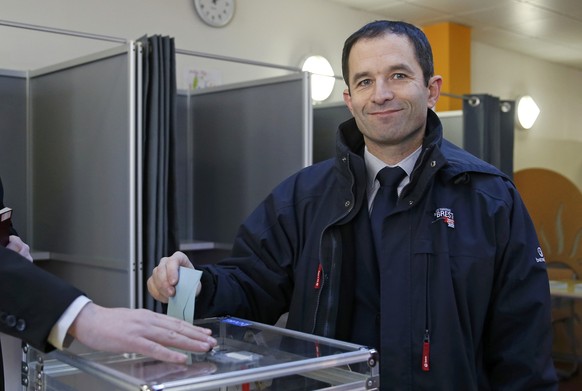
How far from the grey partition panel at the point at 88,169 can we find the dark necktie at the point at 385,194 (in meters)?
1.52

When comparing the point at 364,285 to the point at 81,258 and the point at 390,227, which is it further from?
the point at 81,258

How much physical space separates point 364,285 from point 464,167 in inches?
12.3

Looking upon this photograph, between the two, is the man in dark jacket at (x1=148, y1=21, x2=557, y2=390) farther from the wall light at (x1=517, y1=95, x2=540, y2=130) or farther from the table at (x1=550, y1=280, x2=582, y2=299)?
the wall light at (x1=517, y1=95, x2=540, y2=130)

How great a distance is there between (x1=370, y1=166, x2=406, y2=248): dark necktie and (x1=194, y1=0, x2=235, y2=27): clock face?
4094 millimetres

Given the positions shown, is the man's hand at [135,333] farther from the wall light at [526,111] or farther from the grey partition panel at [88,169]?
the wall light at [526,111]

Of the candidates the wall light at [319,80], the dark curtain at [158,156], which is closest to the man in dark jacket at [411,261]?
the dark curtain at [158,156]

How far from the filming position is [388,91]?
1.50 metres

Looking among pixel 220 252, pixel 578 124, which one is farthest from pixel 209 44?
pixel 578 124

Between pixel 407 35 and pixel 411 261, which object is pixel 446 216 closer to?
pixel 411 261

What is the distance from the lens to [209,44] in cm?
545


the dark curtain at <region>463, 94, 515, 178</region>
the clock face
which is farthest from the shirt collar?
the clock face

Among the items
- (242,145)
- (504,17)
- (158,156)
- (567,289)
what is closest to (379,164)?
(158,156)

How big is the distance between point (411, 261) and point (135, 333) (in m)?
0.66

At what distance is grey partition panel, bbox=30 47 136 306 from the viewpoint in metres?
2.88
